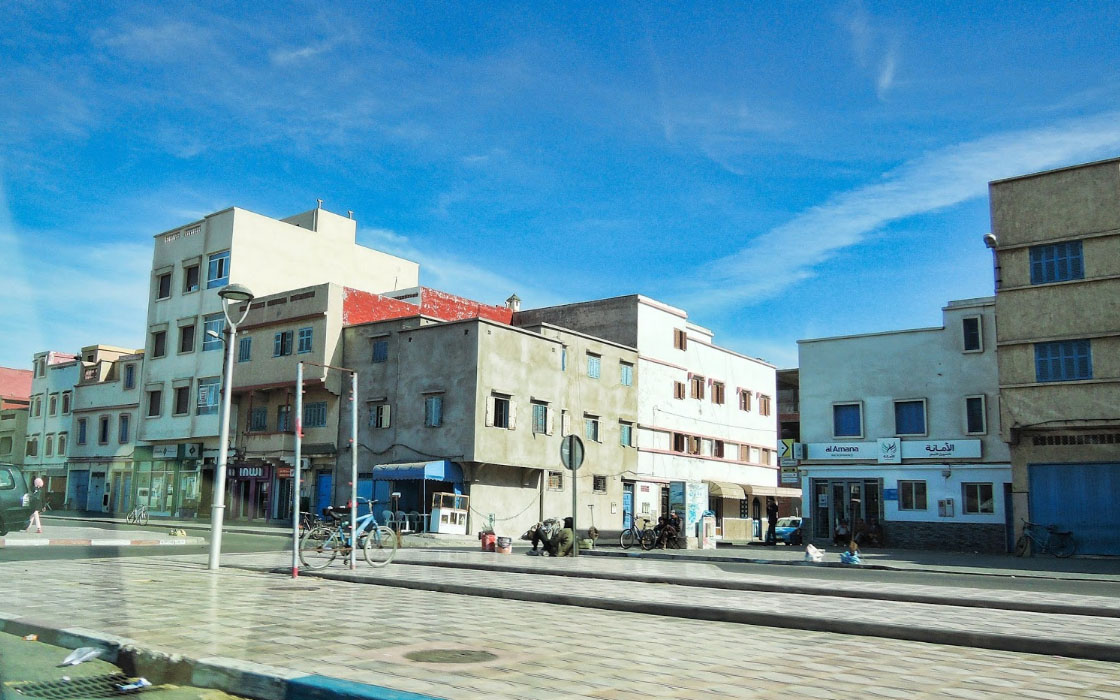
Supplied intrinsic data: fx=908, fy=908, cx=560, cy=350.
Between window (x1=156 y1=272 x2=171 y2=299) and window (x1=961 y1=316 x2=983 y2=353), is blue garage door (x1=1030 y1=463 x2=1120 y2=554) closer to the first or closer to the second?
window (x1=961 y1=316 x2=983 y2=353)

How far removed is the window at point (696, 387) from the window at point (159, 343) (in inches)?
1290

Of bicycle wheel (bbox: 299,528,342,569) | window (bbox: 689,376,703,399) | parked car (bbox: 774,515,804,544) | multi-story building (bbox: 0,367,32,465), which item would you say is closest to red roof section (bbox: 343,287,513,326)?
window (bbox: 689,376,703,399)


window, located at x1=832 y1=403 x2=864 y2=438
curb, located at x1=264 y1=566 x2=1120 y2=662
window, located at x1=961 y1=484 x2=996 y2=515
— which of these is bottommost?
curb, located at x1=264 y1=566 x2=1120 y2=662

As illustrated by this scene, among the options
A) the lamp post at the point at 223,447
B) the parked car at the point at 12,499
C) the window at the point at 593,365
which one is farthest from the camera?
the window at the point at 593,365

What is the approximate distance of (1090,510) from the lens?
30.0m

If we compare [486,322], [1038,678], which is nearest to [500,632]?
[1038,678]

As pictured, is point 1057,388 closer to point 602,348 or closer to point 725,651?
point 602,348

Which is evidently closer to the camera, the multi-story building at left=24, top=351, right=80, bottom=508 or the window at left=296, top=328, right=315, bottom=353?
the window at left=296, top=328, right=315, bottom=353

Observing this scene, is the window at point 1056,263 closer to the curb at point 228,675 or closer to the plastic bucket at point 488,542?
the plastic bucket at point 488,542

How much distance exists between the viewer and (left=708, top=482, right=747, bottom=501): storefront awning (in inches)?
2125

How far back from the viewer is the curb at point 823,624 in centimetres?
817

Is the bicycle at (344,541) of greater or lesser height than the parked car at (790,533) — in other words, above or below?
above

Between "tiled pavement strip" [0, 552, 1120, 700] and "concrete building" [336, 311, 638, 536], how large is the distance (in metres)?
26.9

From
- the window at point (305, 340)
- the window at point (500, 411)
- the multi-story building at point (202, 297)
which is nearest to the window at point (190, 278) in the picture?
the multi-story building at point (202, 297)
